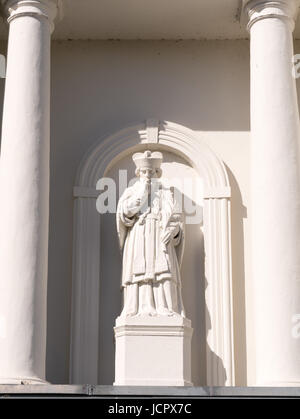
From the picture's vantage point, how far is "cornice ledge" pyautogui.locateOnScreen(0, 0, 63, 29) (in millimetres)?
10688

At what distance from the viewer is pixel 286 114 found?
10.4m

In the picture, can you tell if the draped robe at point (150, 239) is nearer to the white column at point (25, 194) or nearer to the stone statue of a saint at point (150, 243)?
the stone statue of a saint at point (150, 243)

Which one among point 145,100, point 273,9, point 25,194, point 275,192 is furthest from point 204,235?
point 273,9

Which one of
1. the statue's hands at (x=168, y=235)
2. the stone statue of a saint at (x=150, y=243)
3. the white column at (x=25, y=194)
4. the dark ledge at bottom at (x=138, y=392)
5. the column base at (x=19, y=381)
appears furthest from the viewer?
the statue's hands at (x=168, y=235)

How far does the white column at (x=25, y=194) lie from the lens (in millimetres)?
9703

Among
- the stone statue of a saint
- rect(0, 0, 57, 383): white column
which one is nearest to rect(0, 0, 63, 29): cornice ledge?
rect(0, 0, 57, 383): white column

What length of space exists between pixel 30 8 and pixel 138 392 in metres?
4.06

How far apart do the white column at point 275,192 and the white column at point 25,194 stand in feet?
6.62

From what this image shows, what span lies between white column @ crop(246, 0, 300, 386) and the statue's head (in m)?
1.09

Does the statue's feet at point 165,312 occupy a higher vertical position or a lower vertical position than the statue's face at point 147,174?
lower

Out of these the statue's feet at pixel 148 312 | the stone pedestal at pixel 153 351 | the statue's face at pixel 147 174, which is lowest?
the stone pedestal at pixel 153 351

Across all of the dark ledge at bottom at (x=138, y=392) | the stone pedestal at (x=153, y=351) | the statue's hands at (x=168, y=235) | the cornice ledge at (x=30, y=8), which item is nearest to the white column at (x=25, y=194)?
the cornice ledge at (x=30, y=8)

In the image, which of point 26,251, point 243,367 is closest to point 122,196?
point 26,251

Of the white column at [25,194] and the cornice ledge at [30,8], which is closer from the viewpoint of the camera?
the white column at [25,194]
